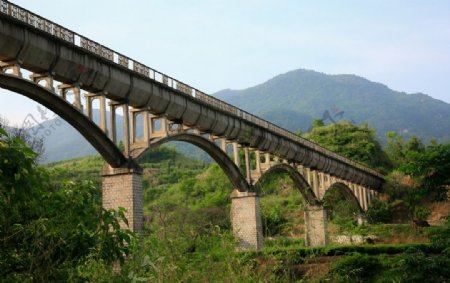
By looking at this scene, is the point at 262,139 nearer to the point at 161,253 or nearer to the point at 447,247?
the point at 447,247

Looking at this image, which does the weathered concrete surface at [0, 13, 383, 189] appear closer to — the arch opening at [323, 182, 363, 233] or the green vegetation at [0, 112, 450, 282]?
the green vegetation at [0, 112, 450, 282]

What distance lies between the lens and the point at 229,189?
70938mm

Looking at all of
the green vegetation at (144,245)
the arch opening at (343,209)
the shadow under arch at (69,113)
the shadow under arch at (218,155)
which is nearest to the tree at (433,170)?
the green vegetation at (144,245)

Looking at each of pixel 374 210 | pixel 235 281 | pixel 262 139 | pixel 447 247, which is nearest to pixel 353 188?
pixel 374 210

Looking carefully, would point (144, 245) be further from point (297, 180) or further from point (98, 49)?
point (297, 180)

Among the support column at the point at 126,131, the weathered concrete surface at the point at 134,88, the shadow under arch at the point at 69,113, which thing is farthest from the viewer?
the support column at the point at 126,131

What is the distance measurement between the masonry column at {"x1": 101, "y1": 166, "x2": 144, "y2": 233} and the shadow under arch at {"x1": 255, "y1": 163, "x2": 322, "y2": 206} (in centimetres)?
1547

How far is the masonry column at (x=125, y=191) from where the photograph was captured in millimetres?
27594

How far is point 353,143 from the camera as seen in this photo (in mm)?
78875

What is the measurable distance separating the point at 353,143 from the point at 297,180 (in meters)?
32.4

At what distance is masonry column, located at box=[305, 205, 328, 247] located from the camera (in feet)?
171

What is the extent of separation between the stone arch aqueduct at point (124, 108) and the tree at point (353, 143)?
34.7m

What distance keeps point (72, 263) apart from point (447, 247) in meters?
13.5

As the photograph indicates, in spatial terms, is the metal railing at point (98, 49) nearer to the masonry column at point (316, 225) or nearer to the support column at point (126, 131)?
the support column at point (126, 131)
